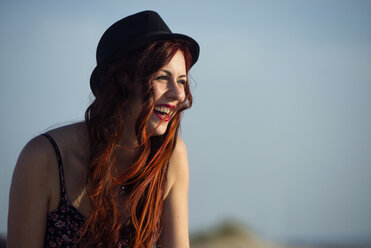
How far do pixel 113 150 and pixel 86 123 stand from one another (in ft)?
0.75

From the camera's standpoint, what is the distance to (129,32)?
2.43 meters

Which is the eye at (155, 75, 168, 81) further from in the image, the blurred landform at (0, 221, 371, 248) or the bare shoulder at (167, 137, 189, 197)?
the blurred landform at (0, 221, 371, 248)

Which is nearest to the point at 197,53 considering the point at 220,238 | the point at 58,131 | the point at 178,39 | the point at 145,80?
the point at 178,39

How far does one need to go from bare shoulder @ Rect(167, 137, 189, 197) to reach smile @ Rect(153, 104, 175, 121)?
1.32ft

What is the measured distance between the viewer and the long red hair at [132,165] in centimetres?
235

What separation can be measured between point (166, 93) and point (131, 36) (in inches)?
15.6

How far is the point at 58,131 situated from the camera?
2.44 m

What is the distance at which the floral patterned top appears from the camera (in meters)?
2.38

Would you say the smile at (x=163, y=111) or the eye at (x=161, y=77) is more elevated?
the eye at (x=161, y=77)

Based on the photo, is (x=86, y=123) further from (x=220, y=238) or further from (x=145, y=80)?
(x=220, y=238)

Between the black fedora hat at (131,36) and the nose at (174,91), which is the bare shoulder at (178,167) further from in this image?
the black fedora hat at (131,36)

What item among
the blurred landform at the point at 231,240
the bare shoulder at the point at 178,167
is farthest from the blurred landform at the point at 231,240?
the bare shoulder at the point at 178,167

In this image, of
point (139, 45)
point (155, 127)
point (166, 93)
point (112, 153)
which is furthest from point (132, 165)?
point (139, 45)

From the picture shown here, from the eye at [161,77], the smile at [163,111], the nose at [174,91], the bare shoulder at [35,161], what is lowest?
the bare shoulder at [35,161]
